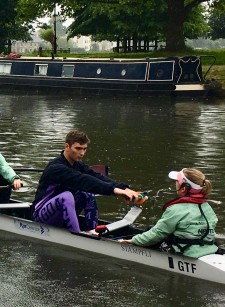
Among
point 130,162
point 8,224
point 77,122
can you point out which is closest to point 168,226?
point 8,224

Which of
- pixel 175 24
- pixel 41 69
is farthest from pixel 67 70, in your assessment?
pixel 175 24

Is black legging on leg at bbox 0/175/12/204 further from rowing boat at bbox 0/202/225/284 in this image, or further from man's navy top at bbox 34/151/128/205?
man's navy top at bbox 34/151/128/205

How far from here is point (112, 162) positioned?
17312mm

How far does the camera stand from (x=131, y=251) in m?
9.30

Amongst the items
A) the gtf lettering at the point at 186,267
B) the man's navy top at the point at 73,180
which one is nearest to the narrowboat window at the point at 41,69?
the man's navy top at the point at 73,180

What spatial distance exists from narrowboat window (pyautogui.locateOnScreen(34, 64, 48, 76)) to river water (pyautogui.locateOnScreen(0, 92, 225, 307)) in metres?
1.95

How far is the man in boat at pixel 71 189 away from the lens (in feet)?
30.9

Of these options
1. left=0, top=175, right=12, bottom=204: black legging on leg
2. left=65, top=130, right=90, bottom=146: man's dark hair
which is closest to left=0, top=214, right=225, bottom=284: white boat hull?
left=0, top=175, right=12, bottom=204: black legging on leg

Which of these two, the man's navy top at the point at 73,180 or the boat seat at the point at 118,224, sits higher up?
the man's navy top at the point at 73,180

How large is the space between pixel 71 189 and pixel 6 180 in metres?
1.53

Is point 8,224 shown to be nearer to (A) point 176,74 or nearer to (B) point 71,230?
(B) point 71,230

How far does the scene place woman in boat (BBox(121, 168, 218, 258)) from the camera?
27.9ft

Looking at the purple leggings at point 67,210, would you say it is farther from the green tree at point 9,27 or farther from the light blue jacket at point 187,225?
the green tree at point 9,27

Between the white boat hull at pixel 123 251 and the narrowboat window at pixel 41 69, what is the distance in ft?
98.8
